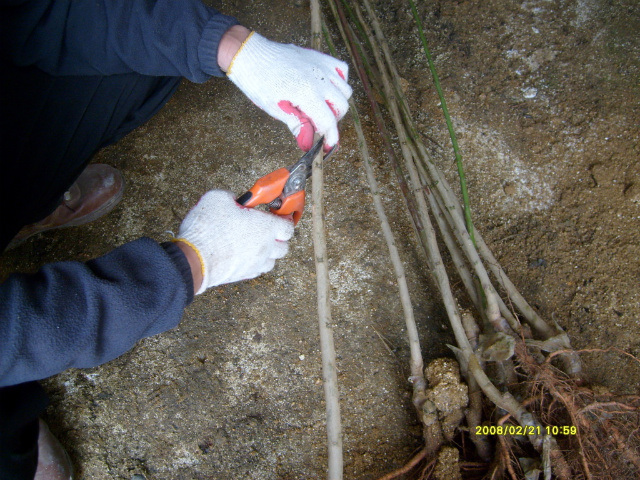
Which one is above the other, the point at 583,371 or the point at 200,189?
the point at 583,371

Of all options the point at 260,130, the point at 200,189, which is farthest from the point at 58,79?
the point at 260,130


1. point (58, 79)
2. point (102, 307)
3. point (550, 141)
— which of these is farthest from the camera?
point (550, 141)

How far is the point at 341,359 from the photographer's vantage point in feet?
4.17

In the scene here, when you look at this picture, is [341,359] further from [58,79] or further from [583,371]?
[58,79]

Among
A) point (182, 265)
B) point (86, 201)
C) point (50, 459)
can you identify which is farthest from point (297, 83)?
point (50, 459)

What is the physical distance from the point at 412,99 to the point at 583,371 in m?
0.99

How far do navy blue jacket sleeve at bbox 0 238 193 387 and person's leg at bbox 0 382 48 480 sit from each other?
0.67 ft

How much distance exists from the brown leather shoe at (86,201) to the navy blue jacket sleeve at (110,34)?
0.40m

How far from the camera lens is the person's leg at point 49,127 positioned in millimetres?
1013
